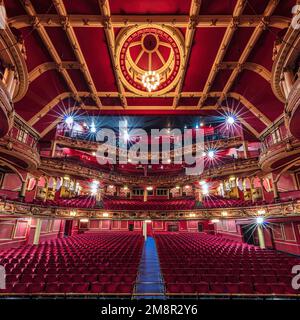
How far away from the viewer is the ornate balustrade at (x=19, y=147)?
847cm

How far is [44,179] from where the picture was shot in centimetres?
1463

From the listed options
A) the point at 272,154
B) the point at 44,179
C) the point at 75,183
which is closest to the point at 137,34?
the point at 272,154

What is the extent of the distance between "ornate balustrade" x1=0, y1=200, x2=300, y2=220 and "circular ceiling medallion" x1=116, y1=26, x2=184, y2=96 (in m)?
9.86

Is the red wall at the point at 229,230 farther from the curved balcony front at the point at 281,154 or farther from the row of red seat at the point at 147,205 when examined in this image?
the curved balcony front at the point at 281,154

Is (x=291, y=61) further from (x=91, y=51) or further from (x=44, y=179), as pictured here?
(x=44, y=179)

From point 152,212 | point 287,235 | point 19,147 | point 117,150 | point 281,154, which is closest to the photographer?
point 281,154

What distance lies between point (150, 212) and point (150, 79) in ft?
35.9

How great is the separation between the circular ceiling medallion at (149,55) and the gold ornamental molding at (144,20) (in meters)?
0.51

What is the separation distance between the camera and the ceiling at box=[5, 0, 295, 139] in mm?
7469
